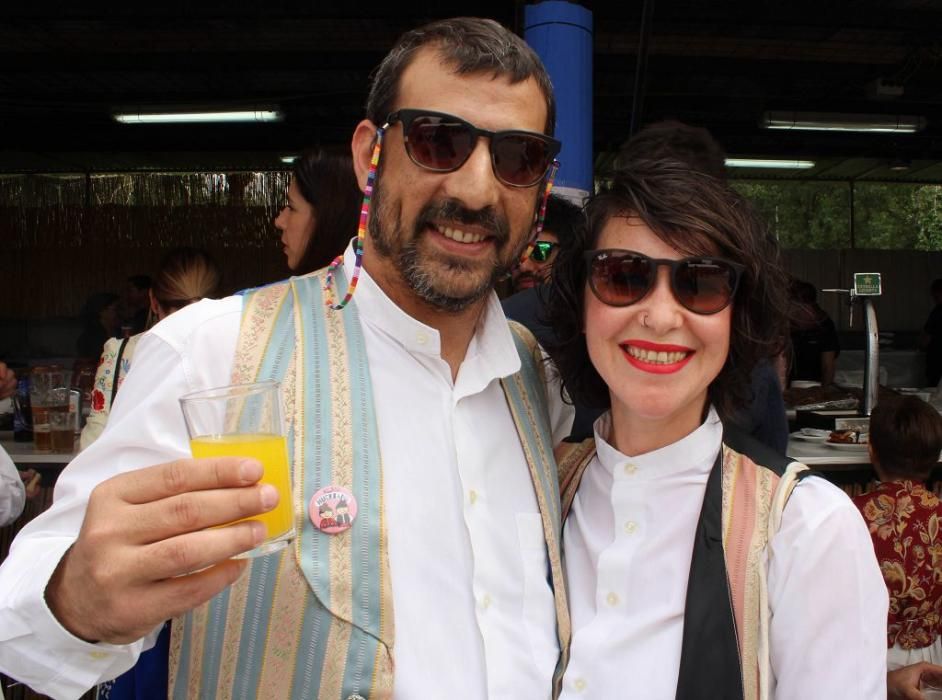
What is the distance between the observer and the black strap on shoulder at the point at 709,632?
1.19 metres

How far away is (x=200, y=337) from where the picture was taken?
4.12 feet

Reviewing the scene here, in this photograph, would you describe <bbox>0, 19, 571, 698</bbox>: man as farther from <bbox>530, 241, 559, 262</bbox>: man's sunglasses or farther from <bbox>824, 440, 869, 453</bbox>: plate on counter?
<bbox>824, 440, 869, 453</bbox>: plate on counter

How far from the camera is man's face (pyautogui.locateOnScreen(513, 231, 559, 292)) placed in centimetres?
262

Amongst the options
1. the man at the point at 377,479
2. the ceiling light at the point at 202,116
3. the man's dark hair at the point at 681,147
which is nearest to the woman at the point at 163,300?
the man's dark hair at the point at 681,147

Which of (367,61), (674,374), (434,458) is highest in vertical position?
(367,61)

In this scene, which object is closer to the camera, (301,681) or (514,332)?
(301,681)

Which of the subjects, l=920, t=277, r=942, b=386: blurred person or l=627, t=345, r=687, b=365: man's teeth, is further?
l=920, t=277, r=942, b=386: blurred person

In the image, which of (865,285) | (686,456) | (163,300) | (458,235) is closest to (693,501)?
(686,456)

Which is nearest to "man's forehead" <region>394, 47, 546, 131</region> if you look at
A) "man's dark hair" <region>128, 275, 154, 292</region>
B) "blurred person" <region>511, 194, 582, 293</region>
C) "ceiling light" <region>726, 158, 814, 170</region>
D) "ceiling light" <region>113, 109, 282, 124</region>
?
"blurred person" <region>511, 194, 582, 293</region>

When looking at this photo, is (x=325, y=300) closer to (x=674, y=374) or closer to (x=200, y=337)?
(x=200, y=337)

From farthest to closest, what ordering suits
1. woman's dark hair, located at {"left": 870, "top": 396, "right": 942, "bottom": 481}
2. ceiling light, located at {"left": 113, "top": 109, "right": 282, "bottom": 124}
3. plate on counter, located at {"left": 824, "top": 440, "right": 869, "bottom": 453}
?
ceiling light, located at {"left": 113, "top": 109, "right": 282, "bottom": 124}, plate on counter, located at {"left": 824, "top": 440, "right": 869, "bottom": 453}, woman's dark hair, located at {"left": 870, "top": 396, "right": 942, "bottom": 481}

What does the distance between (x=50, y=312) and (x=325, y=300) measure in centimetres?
1141

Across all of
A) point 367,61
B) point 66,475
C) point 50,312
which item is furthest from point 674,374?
point 50,312

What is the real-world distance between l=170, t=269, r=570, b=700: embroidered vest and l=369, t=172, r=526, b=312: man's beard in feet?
0.58
